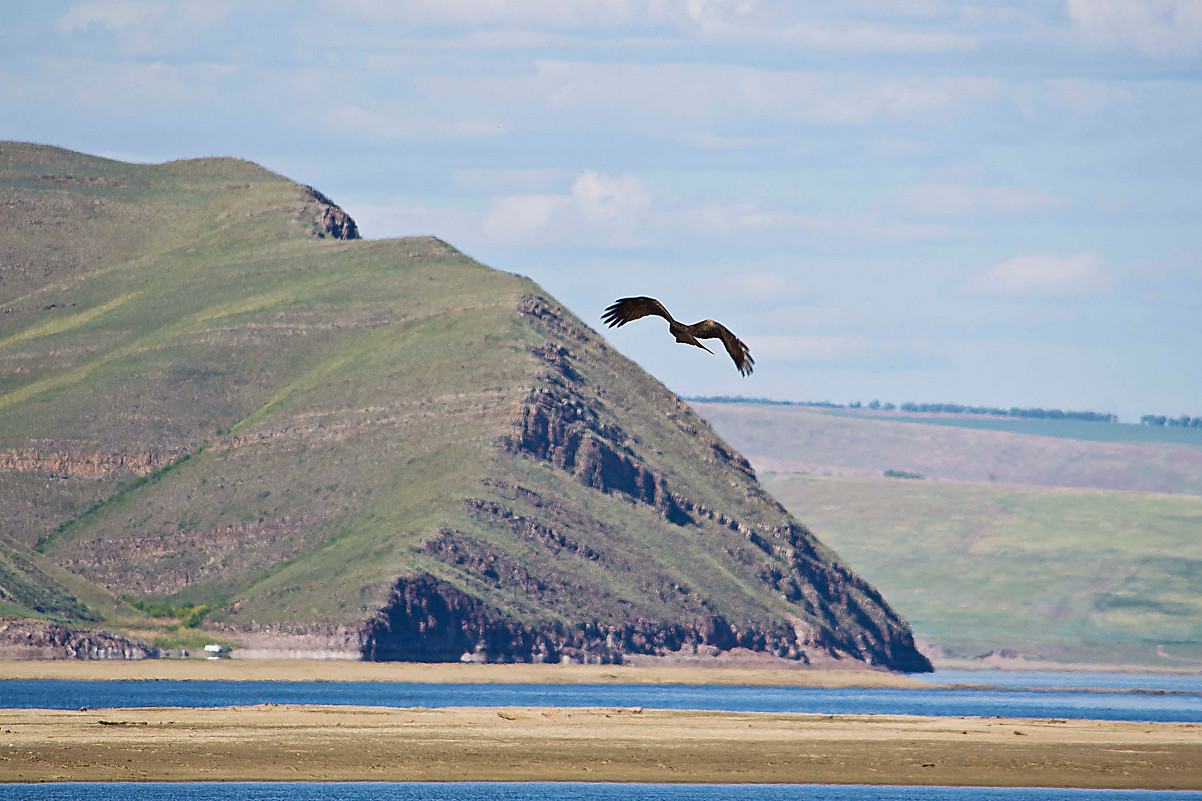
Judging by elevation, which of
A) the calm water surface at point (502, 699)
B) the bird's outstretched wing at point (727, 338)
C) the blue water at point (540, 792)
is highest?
the bird's outstretched wing at point (727, 338)

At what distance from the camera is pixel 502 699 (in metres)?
163

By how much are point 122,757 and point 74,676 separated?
3609 inches

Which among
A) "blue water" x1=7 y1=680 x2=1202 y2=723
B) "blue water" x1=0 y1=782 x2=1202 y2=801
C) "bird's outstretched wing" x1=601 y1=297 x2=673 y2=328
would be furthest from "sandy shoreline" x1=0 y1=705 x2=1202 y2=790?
"bird's outstretched wing" x1=601 y1=297 x2=673 y2=328

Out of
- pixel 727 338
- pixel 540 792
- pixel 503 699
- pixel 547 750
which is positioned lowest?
pixel 503 699

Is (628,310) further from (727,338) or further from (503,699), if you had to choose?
(503,699)

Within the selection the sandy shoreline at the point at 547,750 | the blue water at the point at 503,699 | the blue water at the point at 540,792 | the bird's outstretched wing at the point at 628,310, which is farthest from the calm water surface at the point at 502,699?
the bird's outstretched wing at the point at 628,310

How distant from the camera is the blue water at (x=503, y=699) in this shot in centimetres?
14825

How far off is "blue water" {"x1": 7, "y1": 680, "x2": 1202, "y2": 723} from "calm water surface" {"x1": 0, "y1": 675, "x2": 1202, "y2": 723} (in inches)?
2.9

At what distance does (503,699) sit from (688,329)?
109 metres

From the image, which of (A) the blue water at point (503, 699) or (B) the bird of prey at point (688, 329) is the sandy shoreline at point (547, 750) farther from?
(B) the bird of prey at point (688, 329)

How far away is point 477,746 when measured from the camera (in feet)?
352

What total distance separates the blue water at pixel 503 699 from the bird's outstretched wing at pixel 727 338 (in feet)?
277

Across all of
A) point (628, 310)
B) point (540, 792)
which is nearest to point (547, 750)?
point (540, 792)

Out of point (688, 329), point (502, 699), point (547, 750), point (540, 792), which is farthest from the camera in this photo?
point (502, 699)
